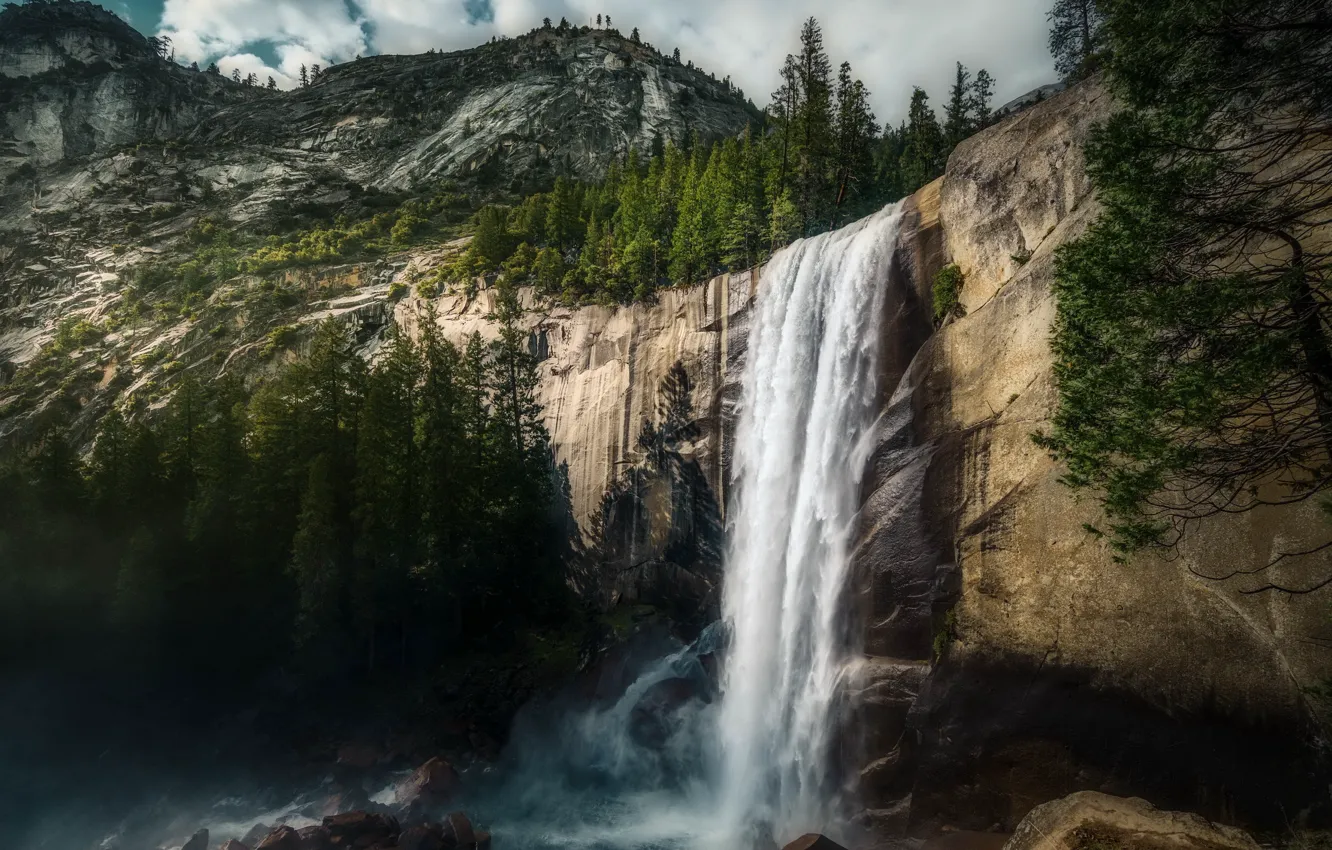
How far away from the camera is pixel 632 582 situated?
35875 millimetres

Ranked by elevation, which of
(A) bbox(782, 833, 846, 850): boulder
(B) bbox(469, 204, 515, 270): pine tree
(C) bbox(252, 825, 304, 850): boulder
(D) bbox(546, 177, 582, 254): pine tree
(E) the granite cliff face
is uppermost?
(D) bbox(546, 177, 582, 254): pine tree

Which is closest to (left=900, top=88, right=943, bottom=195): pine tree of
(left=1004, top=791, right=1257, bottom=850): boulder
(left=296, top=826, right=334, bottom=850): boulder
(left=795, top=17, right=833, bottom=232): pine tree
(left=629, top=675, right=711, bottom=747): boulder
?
(left=795, top=17, right=833, bottom=232): pine tree

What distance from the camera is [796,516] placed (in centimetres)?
2500

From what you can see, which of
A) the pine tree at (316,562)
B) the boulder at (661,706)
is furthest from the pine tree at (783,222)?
the pine tree at (316,562)

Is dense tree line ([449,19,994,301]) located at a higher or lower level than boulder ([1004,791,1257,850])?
higher

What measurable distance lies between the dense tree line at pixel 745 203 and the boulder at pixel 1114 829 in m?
30.5

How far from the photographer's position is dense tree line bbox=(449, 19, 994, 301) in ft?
135

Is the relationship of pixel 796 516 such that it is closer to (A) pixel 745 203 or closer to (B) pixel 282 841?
(B) pixel 282 841

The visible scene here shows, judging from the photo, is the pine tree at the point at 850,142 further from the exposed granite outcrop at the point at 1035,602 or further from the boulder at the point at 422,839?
the boulder at the point at 422,839

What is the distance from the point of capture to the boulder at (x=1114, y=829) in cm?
1102

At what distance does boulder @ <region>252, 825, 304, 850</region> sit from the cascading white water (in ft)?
41.0

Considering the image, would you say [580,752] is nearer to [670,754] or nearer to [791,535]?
[670,754]

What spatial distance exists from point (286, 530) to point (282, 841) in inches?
616

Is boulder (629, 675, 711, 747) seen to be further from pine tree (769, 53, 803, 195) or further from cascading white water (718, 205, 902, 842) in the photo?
pine tree (769, 53, 803, 195)
